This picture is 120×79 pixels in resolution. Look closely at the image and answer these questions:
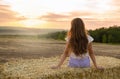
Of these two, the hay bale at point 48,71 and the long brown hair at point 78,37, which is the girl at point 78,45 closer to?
the long brown hair at point 78,37

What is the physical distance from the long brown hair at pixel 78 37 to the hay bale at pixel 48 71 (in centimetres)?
49

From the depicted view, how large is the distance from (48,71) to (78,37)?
106 cm

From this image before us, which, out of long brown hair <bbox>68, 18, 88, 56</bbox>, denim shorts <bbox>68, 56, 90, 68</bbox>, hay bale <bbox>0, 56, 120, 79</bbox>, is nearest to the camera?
hay bale <bbox>0, 56, 120, 79</bbox>

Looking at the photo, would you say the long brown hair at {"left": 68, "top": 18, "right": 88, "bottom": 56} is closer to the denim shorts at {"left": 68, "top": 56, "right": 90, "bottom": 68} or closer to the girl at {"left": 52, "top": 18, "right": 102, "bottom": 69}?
the girl at {"left": 52, "top": 18, "right": 102, "bottom": 69}

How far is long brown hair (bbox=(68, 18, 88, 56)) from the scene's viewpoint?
9641 mm

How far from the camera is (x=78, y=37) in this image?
966 centimetres

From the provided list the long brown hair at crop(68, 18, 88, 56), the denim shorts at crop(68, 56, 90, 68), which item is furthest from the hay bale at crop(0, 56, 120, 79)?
the long brown hair at crop(68, 18, 88, 56)

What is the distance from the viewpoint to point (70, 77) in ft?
30.6

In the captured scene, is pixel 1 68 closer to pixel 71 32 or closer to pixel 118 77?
pixel 71 32

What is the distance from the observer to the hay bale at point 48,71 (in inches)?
359

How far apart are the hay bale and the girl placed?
0.77ft

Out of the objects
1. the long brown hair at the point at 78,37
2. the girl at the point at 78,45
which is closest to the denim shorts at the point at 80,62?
the girl at the point at 78,45

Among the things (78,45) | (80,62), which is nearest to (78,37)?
(78,45)

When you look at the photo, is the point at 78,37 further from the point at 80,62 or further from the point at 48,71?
the point at 48,71
